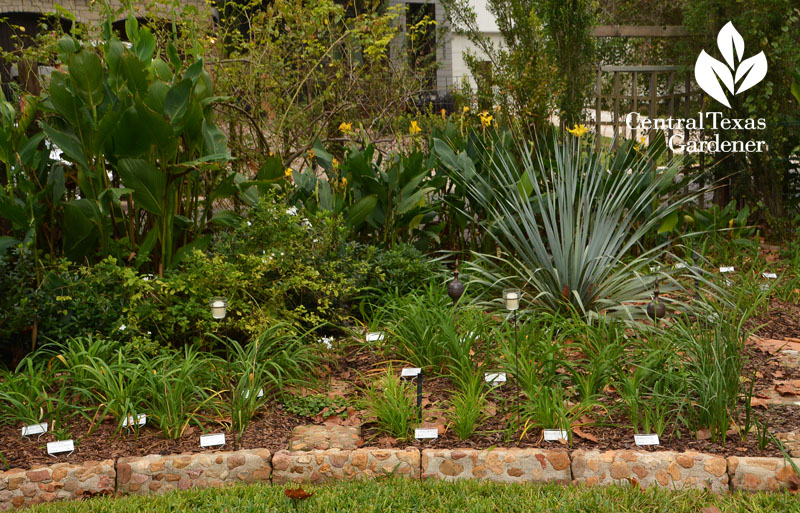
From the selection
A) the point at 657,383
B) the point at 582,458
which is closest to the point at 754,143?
the point at 657,383

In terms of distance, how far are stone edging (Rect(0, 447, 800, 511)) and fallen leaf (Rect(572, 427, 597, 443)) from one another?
14cm

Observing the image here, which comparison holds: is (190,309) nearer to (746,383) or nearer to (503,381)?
(503,381)

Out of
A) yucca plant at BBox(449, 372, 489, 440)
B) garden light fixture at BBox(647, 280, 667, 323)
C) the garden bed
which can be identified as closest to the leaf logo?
garden light fixture at BBox(647, 280, 667, 323)

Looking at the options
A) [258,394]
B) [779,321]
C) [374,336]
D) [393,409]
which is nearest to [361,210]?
[374,336]

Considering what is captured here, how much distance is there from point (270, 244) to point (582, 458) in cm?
216

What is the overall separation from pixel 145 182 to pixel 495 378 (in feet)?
6.97

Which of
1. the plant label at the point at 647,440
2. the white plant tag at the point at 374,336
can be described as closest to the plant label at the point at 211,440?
the white plant tag at the point at 374,336

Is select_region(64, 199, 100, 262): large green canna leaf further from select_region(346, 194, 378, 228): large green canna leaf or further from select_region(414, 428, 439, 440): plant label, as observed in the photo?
select_region(414, 428, 439, 440): plant label

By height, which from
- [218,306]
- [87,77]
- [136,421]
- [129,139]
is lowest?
[136,421]

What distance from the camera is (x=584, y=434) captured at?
346cm

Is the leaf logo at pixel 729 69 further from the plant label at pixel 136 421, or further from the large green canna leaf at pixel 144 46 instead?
the plant label at pixel 136 421

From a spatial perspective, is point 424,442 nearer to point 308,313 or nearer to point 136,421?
point 136,421

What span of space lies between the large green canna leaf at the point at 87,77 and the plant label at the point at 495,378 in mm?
2475

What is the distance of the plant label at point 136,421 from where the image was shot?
3.50 meters
